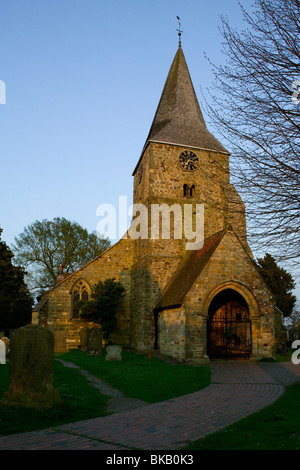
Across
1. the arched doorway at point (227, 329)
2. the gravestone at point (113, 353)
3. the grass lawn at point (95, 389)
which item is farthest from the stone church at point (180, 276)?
the grass lawn at point (95, 389)

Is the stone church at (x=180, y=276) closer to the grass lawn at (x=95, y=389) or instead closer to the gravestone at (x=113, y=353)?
the gravestone at (x=113, y=353)

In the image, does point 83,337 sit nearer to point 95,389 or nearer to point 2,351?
point 2,351

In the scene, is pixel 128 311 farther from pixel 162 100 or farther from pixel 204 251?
pixel 162 100

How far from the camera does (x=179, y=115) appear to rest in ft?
A: 84.3

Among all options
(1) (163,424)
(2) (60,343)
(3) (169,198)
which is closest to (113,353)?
(2) (60,343)

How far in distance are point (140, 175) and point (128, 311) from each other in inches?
370

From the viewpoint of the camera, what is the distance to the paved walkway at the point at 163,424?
4.79m

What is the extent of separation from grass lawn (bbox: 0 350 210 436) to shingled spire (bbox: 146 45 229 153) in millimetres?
15241

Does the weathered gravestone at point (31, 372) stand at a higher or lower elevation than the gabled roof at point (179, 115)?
lower

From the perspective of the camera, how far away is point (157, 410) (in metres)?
6.99

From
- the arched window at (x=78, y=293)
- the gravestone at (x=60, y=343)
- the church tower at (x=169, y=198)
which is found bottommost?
the gravestone at (x=60, y=343)

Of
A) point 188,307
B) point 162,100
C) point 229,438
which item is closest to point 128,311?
point 188,307

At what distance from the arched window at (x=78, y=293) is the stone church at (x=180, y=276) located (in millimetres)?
64

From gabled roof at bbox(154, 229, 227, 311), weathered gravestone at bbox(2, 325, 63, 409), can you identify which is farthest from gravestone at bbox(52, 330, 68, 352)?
weathered gravestone at bbox(2, 325, 63, 409)
